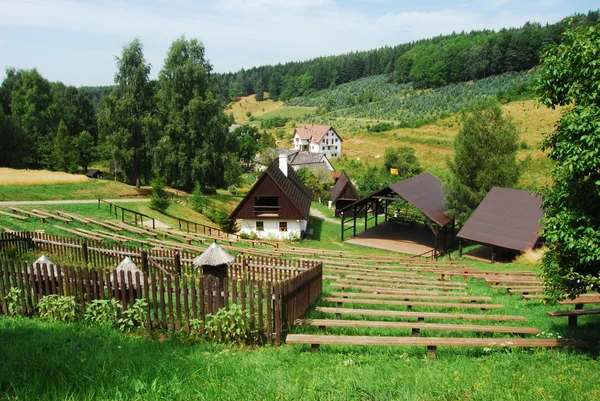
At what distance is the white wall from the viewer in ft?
114

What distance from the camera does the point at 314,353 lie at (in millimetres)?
6543

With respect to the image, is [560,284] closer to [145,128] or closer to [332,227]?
[332,227]

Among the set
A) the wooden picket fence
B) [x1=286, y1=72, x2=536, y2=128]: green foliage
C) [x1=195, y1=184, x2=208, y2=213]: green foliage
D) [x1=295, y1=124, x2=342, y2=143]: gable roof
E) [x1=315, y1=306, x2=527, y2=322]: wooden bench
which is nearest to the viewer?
the wooden picket fence

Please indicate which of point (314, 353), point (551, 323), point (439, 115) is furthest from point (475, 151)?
point (439, 115)

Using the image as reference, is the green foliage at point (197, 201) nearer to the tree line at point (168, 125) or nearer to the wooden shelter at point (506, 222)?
the tree line at point (168, 125)

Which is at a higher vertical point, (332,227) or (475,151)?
(475,151)

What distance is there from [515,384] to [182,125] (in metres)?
40.7

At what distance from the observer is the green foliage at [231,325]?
23.5 ft

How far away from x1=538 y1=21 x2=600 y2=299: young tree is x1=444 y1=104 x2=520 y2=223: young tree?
2472 cm

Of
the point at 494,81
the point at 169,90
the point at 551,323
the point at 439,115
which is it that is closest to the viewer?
the point at 551,323

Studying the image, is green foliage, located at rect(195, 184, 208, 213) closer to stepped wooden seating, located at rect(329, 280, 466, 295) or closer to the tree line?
the tree line

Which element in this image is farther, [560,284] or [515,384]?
[560,284]

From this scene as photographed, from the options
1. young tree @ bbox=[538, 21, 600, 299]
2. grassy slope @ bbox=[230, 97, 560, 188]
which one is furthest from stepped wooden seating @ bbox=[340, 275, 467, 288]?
grassy slope @ bbox=[230, 97, 560, 188]

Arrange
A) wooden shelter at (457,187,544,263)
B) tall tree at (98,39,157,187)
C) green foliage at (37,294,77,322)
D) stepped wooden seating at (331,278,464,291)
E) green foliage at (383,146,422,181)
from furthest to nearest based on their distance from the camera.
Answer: green foliage at (383,146,422,181) → tall tree at (98,39,157,187) → wooden shelter at (457,187,544,263) → stepped wooden seating at (331,278,464,291) → green foliage at (37,294,77,322)
